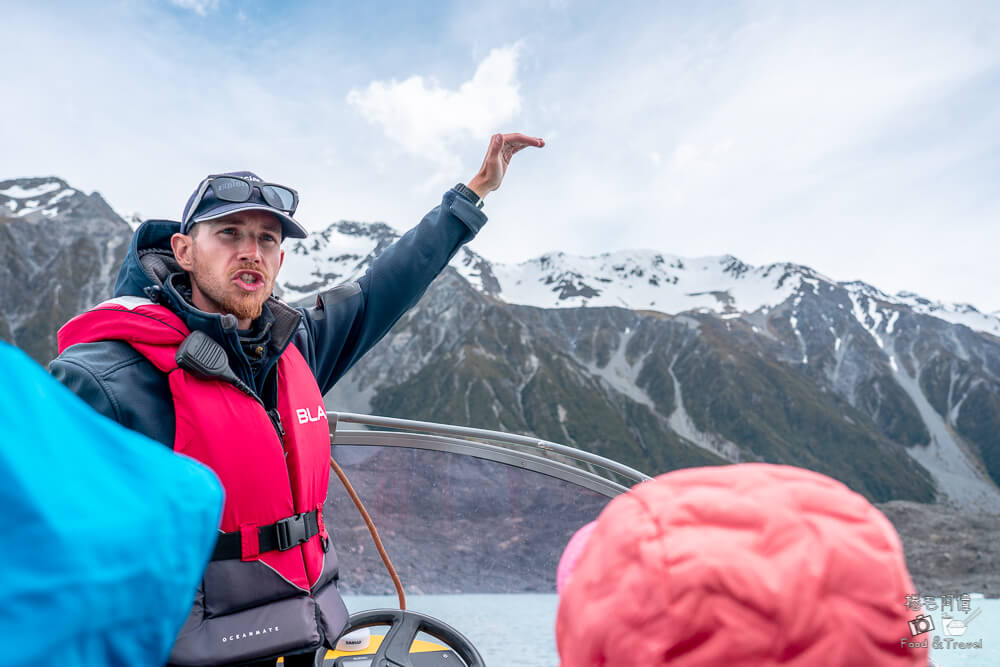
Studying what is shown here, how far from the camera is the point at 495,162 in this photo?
328cm

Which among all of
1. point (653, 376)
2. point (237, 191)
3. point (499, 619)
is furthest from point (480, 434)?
point (653, 376)

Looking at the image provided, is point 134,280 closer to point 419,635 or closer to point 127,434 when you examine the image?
point 127,434

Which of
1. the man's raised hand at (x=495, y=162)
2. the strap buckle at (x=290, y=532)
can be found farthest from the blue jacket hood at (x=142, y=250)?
the man's raised hand at (x=495, y=162)

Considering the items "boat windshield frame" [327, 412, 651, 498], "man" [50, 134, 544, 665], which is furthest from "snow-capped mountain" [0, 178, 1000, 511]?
"man" [50, 134, 544, 665]

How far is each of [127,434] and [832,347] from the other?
196 metres

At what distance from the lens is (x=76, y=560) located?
0.68 meters

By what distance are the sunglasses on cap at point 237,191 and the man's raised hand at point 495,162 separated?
1019 millimetres

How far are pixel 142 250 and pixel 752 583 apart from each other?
2477 mm

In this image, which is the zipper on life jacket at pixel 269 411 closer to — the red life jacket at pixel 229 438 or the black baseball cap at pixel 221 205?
the red life jacket at pixel 229 438

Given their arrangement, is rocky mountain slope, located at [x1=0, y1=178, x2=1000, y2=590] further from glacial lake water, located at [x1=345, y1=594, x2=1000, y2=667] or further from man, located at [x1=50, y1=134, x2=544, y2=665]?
man, located at [x1=50, y1=134, x2=544, y2=665]

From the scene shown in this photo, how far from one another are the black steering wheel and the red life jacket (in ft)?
3.54

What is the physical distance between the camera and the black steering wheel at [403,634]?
10.1ft

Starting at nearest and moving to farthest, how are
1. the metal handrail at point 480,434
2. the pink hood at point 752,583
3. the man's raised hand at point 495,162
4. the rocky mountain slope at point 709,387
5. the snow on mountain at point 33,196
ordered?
the pink hood at point 752,583 < the man's raised hand at point 495,162 < the metal handrail at point 480,434 < the rocky mountain slope at point 709,387 < the snow on mountain at point 33,196

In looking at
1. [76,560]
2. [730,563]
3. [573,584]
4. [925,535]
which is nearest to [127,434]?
[76,560]
